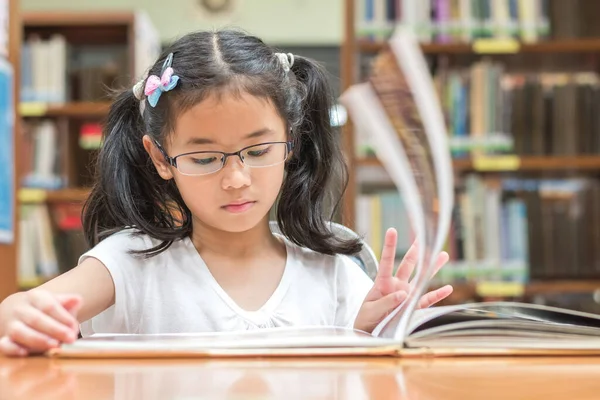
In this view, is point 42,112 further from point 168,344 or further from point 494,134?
point 168,344

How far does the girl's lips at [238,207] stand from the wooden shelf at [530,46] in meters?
1.87

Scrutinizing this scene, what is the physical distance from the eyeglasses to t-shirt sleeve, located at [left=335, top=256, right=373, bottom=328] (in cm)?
24

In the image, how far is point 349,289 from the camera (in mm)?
1304

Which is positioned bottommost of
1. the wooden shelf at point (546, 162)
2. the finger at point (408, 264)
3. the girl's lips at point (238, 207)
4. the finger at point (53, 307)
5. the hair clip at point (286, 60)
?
the finger at point (53, 307)

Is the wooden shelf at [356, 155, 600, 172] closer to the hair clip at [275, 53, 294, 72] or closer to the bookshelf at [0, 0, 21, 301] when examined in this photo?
the bookshelf at [0, 0, 21, 301]

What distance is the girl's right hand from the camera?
2.49ft

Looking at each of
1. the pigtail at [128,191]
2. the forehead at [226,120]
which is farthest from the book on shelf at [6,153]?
the forehead at [226,120]

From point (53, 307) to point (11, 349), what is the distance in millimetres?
52

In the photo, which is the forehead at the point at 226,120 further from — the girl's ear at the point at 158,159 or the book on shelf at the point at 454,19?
the book on shelf at the point at 454,19

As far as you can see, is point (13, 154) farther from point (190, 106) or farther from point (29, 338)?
point (29, 338)

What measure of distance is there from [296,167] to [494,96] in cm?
177

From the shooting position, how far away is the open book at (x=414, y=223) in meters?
0.72

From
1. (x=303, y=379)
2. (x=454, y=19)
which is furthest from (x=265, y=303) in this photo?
(x=454, y=19)

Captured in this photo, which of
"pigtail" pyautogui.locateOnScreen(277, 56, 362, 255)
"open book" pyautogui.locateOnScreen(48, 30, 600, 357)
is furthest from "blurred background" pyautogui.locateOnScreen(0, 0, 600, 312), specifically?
"open book" pyautogui.locateOnScreen(48, 30, 600, 357)
